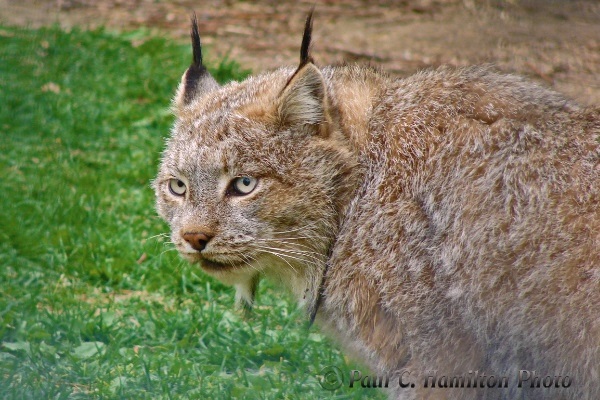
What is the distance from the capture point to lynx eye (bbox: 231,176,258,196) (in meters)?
4.15

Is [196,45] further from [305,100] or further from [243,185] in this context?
[243,185]

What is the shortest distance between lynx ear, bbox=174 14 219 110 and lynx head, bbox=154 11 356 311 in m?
0.58

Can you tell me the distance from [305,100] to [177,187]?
859 mm

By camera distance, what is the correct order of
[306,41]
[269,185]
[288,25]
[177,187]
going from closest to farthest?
[306,41]
[269,185]
[177,187]
[288,25]

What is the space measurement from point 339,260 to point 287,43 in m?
7.07

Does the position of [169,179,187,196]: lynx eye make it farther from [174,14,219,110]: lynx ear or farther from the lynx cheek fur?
[174,14,219,110]: lynx ear

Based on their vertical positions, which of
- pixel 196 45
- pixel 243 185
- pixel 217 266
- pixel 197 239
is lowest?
pixel 217 266

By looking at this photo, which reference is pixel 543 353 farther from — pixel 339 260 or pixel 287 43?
pixel 287 43

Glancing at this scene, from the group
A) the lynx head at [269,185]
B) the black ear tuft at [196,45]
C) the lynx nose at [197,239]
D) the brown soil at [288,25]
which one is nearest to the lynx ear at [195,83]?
the black ear tuft at [196,45]

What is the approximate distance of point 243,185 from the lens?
4.17 metres

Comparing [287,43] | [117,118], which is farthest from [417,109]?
[287,43]

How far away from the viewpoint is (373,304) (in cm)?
393

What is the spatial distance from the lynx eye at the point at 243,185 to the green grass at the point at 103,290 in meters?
0.87

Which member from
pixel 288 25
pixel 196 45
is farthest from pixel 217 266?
pixel 288 25
